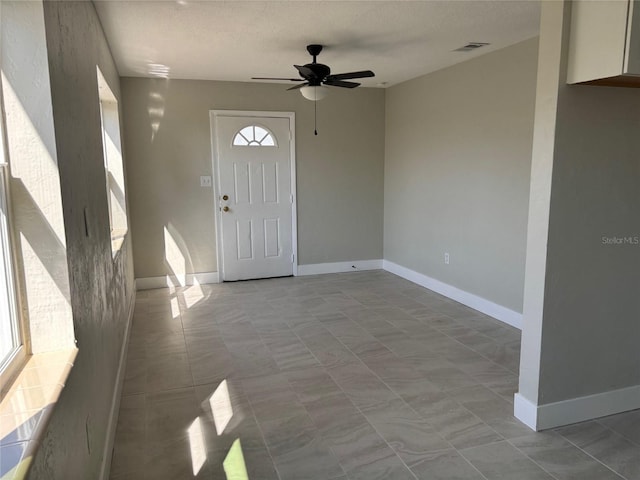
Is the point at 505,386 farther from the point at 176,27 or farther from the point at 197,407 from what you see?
the point at 176,27

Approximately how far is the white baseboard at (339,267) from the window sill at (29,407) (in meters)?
4.62

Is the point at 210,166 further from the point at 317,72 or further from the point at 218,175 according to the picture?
the point at 317,72

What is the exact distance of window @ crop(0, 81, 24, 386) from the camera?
4.45 ft

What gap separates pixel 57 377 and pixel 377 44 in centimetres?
350

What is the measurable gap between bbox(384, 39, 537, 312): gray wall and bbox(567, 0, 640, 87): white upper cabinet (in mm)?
1708

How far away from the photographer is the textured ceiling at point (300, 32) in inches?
118

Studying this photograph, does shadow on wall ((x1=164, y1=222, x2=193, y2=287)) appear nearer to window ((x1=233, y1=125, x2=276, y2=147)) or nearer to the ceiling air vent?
window ((x1=233, y1=125, x2=276, y2=147))

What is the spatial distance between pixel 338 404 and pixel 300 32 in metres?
2.70

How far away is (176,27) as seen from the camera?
11.1 ft

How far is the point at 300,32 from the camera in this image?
11.6ft

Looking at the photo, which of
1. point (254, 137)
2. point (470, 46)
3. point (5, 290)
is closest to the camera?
point (5, 290)

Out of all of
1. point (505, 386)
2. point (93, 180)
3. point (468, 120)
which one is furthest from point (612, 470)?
point (468, 120)

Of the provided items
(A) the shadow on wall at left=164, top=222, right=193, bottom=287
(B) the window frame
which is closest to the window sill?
(B) the window frame

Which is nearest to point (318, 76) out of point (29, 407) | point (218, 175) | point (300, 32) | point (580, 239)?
point (300, 32)
